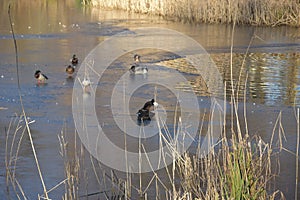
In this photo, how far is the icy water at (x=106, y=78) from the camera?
6000 millimetres

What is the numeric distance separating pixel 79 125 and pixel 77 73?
3813 mm

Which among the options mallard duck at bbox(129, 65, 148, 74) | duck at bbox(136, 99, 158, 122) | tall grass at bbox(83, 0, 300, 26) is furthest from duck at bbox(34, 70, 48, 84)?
tall grass at bbox(83, 0, 300, 26)

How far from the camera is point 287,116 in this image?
7.91m

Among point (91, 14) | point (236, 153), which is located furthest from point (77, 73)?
point (91, 14)

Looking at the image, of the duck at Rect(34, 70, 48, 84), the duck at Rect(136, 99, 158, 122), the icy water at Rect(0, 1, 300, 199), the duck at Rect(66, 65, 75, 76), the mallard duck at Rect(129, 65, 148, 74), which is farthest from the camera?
the mallard duck at Rect(129, 65, 148, 74)

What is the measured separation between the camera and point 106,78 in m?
10.6

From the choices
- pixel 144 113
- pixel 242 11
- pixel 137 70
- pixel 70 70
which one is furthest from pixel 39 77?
pixel 242 11

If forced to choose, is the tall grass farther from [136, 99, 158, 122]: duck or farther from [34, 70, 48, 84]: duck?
[136, 99, 158, 122]: duck

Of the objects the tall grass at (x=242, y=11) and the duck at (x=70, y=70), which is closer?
the duck at (x=70, y=70)

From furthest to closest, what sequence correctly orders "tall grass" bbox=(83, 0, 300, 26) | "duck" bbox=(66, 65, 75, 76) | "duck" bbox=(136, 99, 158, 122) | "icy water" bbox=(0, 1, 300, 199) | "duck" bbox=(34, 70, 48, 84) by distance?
"tall grass" bbox=(83, 0, 300, 26) < "duck" bbox=(66, 65, 75, 76) < "duck" bbox=(34, 70, 48, 84) < "duck" bbox=(136, 99, 158, 122) < "icy water" bbox=(0, 1, 300, 199)

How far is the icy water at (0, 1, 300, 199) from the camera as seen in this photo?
19.7 feet

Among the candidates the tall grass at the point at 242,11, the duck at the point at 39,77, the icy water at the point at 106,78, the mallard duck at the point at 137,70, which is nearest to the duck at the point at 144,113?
the icy water at the point at 106,78

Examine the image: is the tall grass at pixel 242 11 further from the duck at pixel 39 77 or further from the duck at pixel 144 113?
the duck at pixel 144 113

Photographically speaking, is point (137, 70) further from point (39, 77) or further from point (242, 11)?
point (242, 11)
